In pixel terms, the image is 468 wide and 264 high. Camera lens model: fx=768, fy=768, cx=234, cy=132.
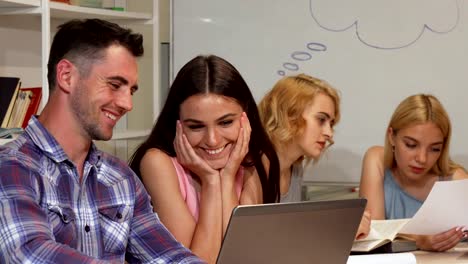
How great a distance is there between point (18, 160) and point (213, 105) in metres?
0.65

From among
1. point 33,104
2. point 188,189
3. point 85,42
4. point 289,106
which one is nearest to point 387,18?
point 289,106

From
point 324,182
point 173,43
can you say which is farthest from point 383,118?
point 173,43

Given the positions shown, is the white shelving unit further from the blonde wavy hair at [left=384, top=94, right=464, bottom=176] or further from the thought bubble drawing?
the blonde wavy hair at [left=384, top=94, right=464, bottom=176]

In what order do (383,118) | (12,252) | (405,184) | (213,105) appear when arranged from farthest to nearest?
→ (383,118)
(405,184)
(213,105)
(12,252)

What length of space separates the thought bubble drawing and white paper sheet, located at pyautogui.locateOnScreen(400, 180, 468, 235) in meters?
0.92

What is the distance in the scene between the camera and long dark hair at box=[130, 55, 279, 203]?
1.99m

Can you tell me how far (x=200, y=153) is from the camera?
2021mm

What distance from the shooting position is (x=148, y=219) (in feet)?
5.51

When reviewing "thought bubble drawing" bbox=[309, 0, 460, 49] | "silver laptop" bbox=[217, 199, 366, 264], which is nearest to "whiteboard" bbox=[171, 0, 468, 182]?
"thought bubble drawing" bbox=[309, 0, 460, 49]

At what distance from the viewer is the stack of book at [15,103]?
2.34 metres

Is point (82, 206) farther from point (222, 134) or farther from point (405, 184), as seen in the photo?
point (405, 184)

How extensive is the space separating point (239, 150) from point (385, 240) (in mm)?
440

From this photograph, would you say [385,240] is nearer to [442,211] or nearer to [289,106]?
[442,211]

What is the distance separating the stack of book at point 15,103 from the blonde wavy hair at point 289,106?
2.37 ft
